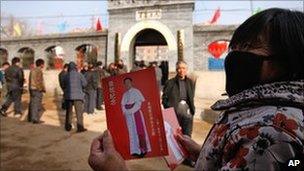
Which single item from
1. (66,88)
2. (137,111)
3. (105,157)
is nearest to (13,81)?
(66,88)

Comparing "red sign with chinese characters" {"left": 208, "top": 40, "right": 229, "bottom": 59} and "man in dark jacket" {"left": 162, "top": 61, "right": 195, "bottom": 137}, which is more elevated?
"red sign with chinese characters" {"left": 208, "top": 40, "right": 229, "bottom": 59}

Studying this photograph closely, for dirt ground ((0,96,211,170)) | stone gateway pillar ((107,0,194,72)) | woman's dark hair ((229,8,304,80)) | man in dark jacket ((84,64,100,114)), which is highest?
stone gateway pillar ((107,0,194,72))

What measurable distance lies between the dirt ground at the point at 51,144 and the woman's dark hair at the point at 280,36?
5.30 meters

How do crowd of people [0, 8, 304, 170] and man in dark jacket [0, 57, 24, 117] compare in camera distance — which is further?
man in dark jacket [0, 57, 24, 117]

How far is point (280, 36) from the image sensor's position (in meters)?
1.39

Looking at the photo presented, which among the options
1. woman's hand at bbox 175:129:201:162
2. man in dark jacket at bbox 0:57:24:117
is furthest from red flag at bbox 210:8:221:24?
woman's hand at bbox 175:129:201:162

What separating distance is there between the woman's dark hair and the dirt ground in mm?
5301

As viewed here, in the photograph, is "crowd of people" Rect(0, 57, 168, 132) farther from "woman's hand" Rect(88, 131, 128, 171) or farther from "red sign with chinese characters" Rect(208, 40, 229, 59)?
"red sign with chinese characters" Rect(208, 40, 229, 59)

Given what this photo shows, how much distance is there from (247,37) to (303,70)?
23 cm

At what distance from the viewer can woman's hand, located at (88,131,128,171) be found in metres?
1.60

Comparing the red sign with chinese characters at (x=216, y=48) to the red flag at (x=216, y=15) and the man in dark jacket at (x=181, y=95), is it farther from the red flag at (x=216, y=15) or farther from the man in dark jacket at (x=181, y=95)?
the man in dark jacket at (x=181, y=95)

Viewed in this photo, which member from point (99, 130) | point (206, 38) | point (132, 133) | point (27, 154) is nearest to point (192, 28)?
point (206, 38)

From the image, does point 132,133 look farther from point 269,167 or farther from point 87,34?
point 87,34

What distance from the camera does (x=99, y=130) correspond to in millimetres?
10820
